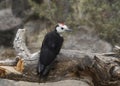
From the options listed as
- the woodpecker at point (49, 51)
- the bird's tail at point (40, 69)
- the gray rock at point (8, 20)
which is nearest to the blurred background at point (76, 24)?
the gray rock at point (8, 20)

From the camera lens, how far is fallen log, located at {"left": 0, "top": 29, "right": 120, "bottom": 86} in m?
5.45

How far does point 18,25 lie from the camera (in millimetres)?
13062

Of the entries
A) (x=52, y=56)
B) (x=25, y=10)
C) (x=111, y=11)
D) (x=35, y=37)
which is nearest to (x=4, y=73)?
(x=52, y=56)

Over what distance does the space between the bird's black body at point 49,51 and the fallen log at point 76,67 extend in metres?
0.09

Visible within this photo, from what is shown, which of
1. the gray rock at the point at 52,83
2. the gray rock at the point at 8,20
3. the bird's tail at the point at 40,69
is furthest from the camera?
the gray rock at the point at 8,20

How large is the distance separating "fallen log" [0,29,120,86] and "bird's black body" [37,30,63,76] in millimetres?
93

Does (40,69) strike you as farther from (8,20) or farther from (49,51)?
(8,20)

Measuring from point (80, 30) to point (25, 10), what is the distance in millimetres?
3152

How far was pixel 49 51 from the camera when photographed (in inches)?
222

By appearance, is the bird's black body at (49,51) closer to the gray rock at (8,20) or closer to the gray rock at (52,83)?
the gray rock at (52,83)

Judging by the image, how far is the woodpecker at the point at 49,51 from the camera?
545 cm

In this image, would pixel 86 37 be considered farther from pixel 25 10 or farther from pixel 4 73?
pixel 4 73

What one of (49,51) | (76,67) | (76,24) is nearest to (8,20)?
(76,24)

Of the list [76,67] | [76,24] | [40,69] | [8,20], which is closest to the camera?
[40,69]
